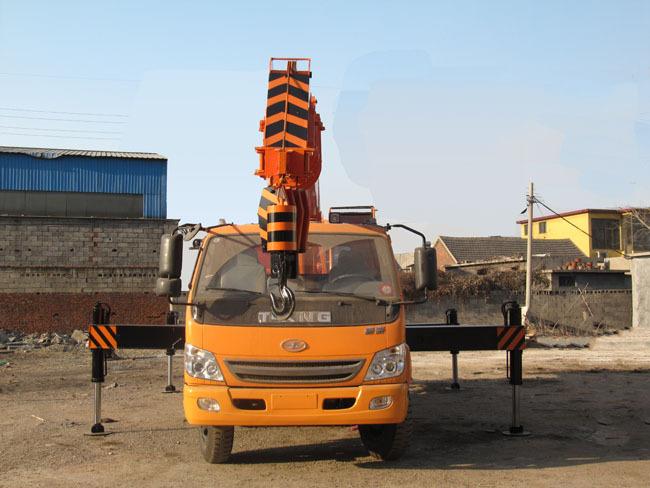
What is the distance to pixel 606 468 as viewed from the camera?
593 cm

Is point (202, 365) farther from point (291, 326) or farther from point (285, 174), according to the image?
point (285, 174)

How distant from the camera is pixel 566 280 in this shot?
2869 centimetres

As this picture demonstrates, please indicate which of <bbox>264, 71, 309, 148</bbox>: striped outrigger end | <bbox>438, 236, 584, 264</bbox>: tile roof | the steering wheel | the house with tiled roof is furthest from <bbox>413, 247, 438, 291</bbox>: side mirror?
<bbox>438, 236, 584, 264</bbox>: tile roof

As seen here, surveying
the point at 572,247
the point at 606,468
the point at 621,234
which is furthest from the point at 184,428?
the point at 621,234

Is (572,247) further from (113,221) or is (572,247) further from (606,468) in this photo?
(606,468)

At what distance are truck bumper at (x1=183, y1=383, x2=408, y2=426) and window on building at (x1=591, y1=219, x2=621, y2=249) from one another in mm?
47430

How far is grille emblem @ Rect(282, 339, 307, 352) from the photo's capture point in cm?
570

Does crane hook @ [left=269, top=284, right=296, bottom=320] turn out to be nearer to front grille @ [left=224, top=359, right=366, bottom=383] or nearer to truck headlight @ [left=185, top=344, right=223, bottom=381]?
front grille @ [left=224, top=359, right=366, bottom=383]

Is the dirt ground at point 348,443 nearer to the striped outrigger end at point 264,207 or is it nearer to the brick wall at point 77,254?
the striped outrigger end at point 264,207

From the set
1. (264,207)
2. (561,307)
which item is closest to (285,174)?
(264,207)

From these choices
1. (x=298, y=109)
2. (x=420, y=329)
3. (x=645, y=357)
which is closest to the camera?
(x=298, y=109)

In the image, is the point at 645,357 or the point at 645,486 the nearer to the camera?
the point at 645,486

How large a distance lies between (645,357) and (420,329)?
1280 cm

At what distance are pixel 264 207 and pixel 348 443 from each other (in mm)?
2858
